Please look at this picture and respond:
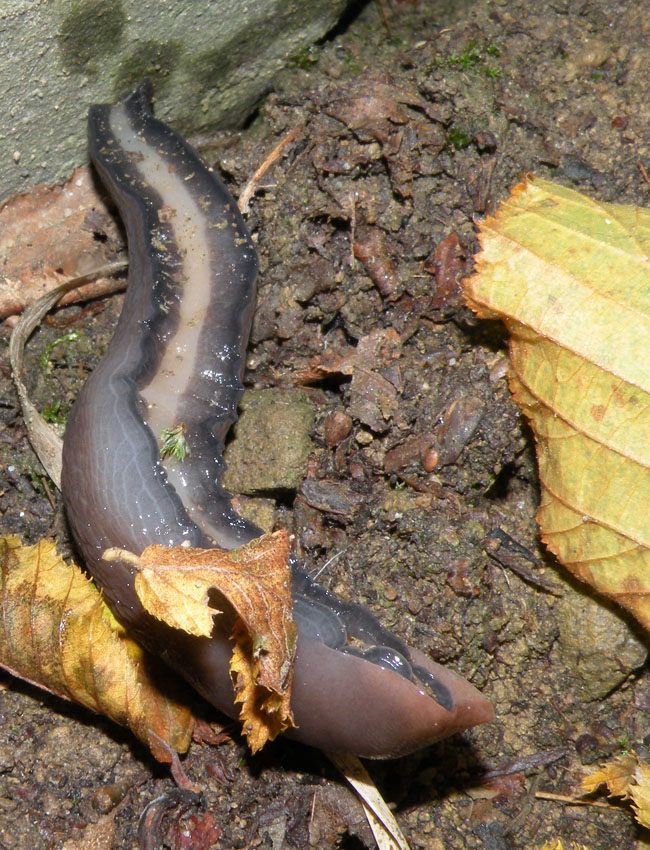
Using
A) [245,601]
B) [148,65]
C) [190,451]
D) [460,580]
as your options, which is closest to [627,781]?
[460,580]

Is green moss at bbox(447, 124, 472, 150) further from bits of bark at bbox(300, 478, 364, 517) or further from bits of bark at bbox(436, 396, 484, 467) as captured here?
bits of bark at bbox(300, 478, 364, 517)

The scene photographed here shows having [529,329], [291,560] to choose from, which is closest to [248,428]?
[291,560]

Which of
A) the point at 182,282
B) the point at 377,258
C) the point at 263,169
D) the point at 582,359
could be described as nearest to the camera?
the point at 582,359

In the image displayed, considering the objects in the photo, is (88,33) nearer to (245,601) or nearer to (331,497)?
(331,497)

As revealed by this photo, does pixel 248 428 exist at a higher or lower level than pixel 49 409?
lower

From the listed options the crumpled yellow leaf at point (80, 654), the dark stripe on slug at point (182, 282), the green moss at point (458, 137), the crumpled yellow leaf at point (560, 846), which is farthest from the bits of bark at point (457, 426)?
the crumpled yellow leaf at point (560, 846)

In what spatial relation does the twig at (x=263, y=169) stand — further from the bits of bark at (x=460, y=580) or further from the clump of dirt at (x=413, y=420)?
the bits of bark at (x=460, y=580)

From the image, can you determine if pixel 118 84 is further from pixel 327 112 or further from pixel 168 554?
pixel 168 554

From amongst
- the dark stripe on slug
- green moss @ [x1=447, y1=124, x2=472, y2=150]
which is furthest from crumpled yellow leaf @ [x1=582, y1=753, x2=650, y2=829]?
green moss @ [x1=447, y1=124, x2=472, y2=150]
